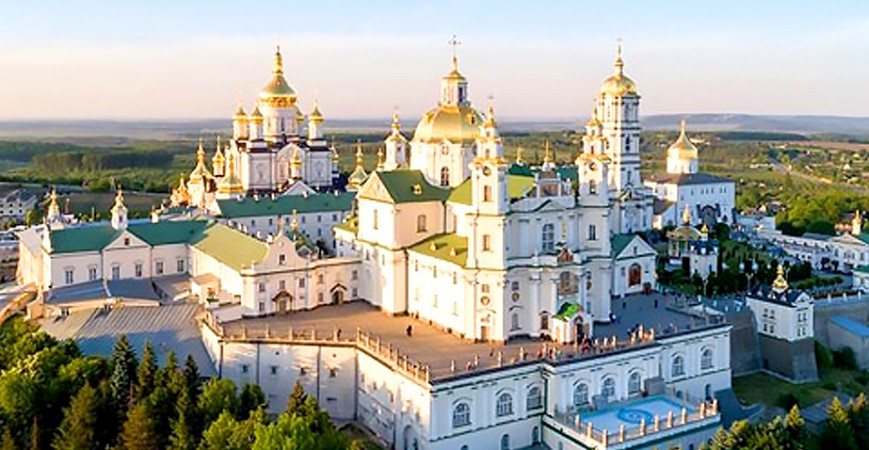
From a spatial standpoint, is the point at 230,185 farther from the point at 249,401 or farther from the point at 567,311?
the point at 567,311

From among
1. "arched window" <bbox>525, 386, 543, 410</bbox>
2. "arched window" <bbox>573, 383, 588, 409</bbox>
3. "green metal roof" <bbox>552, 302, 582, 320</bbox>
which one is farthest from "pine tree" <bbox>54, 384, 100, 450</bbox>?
"green metal roof" <bbox>552, 302, 582, 320</bbox>

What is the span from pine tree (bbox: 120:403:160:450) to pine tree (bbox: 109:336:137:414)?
5.27 ft

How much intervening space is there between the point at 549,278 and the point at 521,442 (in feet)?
17.0

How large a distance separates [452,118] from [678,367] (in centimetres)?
1178

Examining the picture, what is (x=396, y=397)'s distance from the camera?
23.9 metres

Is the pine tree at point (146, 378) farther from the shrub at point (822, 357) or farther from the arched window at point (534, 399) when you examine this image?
the shrub at point (822, 357)

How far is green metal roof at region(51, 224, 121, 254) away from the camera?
33.9m

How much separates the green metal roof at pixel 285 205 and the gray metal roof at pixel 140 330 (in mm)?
10386

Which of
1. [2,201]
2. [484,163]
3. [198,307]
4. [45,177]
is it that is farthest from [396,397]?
[45,177]

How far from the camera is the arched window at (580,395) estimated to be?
2392 centimetres

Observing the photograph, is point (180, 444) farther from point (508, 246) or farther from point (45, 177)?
point (45, 177)

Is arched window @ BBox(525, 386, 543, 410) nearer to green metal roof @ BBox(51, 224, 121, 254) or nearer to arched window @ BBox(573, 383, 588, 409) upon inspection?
arched window @ BBox(573, 383, 588, 409)

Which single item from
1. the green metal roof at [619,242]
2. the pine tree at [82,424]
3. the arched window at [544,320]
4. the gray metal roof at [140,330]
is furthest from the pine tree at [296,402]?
the green metal roof at [619,242]

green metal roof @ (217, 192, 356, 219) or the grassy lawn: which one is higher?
green metal roof @ (217, 192, 356, 219)
